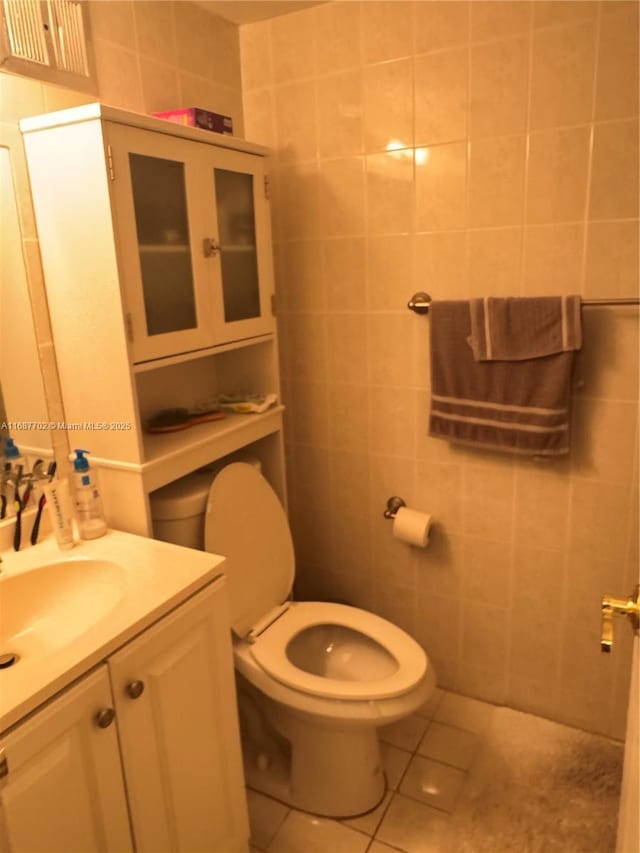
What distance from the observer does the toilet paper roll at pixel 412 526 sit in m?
1.92

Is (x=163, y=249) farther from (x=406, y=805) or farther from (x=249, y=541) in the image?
(x=406, y=805)

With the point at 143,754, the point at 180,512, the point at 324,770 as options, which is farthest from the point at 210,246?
the point at 324,770

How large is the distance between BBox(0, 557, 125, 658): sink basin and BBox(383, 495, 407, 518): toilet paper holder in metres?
0.94

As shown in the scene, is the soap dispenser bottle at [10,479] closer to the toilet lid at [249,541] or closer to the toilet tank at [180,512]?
the toilet tank at [180,512]

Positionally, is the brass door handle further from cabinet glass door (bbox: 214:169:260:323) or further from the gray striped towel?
cabinet glass door (bbox: 214:169:260:323)

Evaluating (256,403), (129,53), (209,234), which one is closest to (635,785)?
(256,403)

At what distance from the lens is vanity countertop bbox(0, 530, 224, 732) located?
3.77 ft

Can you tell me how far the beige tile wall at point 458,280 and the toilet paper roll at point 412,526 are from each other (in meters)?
0.07

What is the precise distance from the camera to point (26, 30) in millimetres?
1283

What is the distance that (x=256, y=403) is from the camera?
72.0 inches

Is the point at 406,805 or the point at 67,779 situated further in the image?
the point at 406,805

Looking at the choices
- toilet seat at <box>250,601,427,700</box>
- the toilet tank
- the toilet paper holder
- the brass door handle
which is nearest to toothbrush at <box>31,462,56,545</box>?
the toilet tank

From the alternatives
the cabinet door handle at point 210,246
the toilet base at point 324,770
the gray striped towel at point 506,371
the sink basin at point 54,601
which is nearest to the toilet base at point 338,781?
the toilet base at point 324,770

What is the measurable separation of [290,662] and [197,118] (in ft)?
4.59
